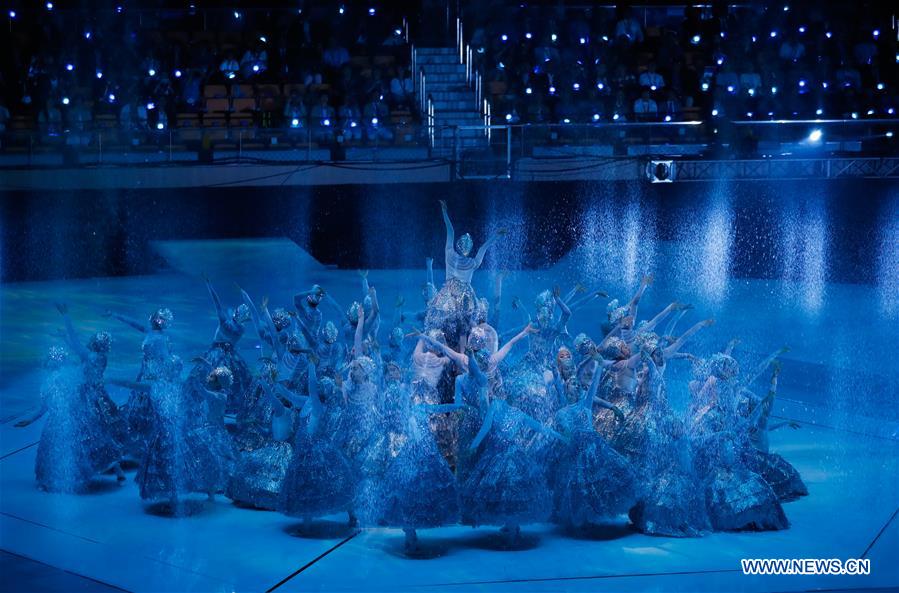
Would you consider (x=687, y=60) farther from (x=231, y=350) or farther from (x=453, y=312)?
(x=231, y=350)

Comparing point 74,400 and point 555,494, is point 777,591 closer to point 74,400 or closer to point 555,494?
point 555,494

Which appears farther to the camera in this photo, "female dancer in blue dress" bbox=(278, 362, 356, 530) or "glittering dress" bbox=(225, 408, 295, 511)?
"glittering dress" bbox=(225, 408, 295, 511)

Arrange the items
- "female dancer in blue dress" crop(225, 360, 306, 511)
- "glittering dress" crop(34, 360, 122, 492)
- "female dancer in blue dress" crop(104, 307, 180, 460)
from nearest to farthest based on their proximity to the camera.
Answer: "female dancer in blue dress" crop(225, 360, 306, 511), "glittering dress" crop(34, 360, 122, 492), "female dancer in blue dress" crop(104, 307, 180, 460)

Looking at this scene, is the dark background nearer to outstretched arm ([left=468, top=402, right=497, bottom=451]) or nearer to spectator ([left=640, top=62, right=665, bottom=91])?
spectator ([left=640, top=62, right=665, bottom=91])

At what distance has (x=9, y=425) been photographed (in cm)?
881

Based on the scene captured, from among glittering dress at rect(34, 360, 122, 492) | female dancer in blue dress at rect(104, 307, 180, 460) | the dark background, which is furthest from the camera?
the dark background

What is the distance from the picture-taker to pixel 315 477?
6.36 meters

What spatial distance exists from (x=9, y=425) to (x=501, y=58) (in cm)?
812

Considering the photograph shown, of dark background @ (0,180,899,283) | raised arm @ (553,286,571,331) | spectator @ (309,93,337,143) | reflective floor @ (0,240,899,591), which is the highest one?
spectator @ (309,93,337,143)

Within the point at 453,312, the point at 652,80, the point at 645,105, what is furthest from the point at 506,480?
the point at 652,80

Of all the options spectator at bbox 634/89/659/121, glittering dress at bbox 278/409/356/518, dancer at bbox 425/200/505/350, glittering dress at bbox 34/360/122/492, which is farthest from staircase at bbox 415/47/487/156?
glittering dress at bbox 278/409/356/518

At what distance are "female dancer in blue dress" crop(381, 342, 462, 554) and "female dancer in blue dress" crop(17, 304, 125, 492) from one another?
7.06ft

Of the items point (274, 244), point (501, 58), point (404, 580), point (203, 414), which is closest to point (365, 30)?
point (501, 58)

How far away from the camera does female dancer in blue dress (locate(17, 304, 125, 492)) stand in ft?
23.7
